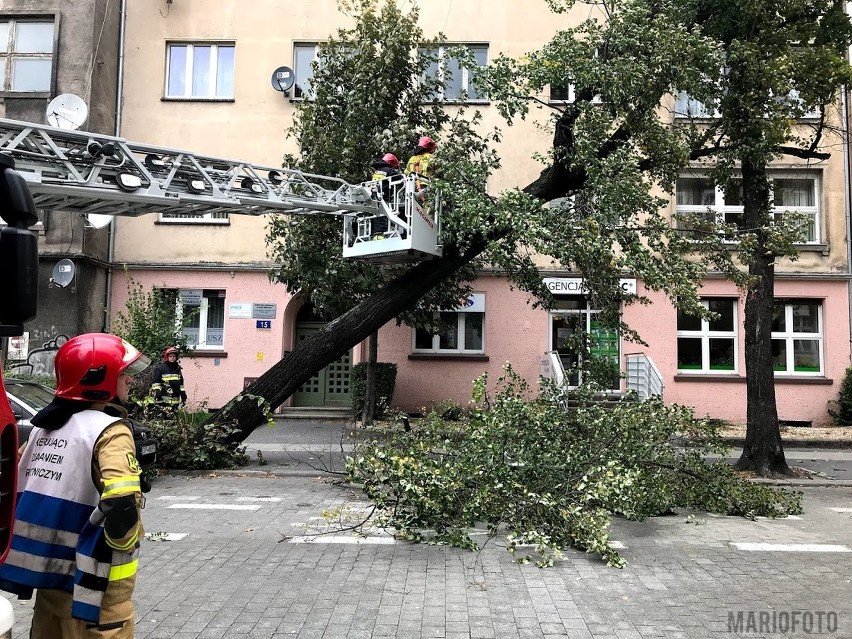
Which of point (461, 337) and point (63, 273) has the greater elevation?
point (63, 273)

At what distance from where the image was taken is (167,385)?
33.6ft

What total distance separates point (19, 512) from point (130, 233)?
16012mm

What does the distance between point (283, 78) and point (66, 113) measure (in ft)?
30.3

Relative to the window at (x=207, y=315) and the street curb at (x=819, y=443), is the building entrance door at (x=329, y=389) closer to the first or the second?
the window at (x=207, y=315)

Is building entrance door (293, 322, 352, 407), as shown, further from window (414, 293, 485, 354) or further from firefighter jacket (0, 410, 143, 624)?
firefighter jacket (0, 410, 143, 624)

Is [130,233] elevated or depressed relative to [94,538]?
elevated

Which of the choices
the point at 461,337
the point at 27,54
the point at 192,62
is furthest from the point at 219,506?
the point at 27,54

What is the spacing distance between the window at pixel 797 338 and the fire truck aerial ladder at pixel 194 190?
1148cm

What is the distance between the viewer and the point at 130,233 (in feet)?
56.5

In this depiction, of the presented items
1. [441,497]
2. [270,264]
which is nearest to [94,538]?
[441,497]

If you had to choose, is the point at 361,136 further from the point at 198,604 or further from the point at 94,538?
the point at 94,538

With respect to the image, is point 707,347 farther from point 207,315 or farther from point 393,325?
point 207,315

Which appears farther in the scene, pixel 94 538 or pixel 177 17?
pixel 177 17

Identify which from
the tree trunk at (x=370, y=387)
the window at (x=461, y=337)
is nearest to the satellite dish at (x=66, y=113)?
the tree trunk at (x=370, y=387)
